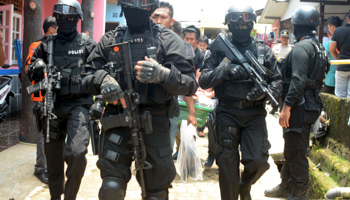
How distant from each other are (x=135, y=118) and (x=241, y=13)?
5.67ft

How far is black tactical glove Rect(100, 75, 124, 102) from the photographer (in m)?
2.94

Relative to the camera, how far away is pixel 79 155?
3.84m

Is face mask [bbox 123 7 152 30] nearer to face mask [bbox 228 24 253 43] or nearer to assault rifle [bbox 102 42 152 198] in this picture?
assault rifle [bbox 102 42 152 198]

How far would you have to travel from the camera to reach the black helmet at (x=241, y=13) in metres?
4.01

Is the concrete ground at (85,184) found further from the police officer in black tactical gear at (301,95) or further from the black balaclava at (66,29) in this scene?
the black balaclava at (66,29)

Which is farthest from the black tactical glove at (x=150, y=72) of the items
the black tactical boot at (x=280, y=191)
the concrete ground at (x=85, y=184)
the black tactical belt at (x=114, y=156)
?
the black tactical boot at (x=280, y=191)

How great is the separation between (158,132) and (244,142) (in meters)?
1.07

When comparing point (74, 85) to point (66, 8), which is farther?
point (66, 8)

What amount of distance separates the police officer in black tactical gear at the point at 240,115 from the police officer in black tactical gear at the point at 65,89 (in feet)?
4.32

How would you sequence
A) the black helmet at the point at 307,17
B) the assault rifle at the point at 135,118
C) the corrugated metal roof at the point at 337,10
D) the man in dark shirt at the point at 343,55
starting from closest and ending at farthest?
the assault rifle at the point at 135,118 → the black helmet at the point at 307,17 → the man in dark shirt at the point at 343,55 → the corrugated metal roof at the point at 337,10

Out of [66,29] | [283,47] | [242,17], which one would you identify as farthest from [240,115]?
[283,47]

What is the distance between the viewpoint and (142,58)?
10.6ft

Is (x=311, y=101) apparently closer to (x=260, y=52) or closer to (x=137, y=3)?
(x=260, y=52)

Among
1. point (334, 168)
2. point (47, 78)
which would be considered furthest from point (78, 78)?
point (334, 168)
